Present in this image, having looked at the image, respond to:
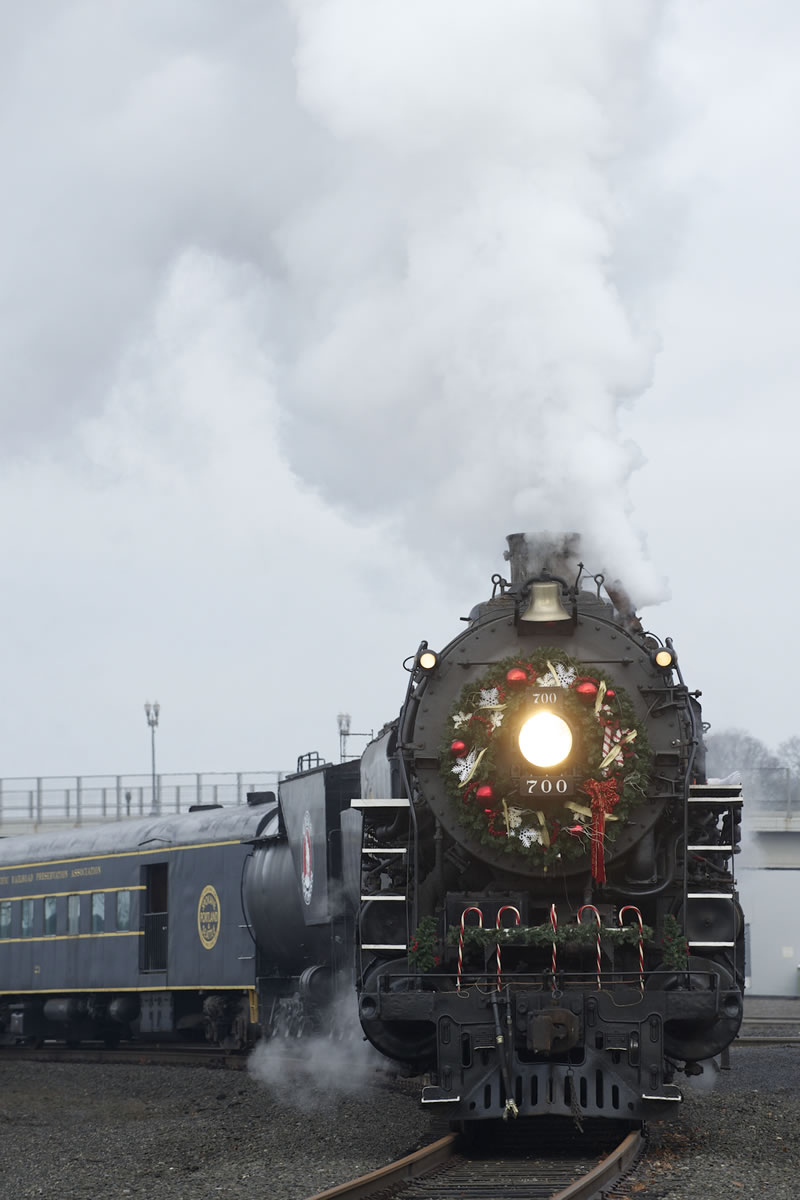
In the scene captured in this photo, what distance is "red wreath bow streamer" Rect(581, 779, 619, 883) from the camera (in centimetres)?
971

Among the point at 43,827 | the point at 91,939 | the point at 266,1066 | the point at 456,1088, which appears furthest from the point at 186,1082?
the point at 43,827

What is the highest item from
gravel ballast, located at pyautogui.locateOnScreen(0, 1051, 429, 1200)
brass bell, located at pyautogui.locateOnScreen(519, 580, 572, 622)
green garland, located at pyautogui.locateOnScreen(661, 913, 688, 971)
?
brass bell, located at pyautogui.locateOnScreen(519, 580, 572, 622)

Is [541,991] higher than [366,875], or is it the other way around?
[366,875]

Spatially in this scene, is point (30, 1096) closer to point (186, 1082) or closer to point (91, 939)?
point (186, 1082)

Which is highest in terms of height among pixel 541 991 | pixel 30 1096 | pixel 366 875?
pixel 366 875

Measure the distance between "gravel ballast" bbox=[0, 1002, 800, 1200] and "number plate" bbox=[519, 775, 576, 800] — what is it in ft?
6.62

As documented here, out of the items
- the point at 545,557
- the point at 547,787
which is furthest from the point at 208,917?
the point at 547,787

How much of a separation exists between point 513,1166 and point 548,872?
1873 millimetres

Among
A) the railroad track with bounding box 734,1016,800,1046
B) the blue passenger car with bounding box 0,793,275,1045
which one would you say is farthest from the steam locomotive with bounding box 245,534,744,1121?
the blue passenger car with bounding box 0,793,275,1045

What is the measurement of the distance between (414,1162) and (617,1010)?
1.54 meters

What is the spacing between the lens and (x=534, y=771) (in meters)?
9.79

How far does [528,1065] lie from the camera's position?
29.7 feet

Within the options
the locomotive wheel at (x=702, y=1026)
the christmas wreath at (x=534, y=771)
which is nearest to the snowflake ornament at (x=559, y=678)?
the christmas wreath at (x=534, y=771)

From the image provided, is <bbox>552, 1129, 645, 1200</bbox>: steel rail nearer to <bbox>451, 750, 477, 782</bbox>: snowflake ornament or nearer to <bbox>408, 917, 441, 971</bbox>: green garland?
<bbox>408, 917, 441, 971</bbox>: green garland
